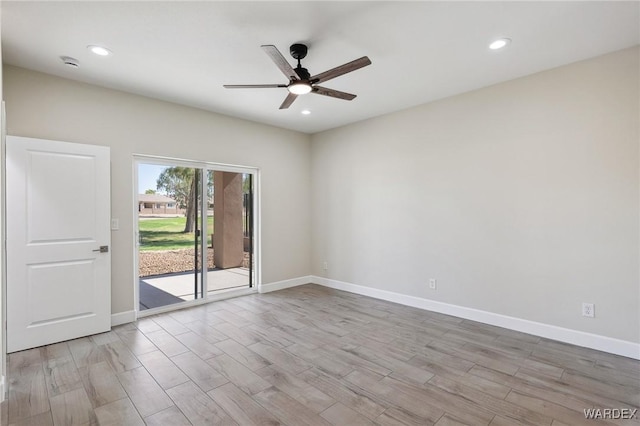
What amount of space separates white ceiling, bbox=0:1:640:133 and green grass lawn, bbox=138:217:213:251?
1.75 metres

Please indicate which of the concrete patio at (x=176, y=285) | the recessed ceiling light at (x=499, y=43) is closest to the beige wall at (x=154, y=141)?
the concrete patio at (x=176, y=285)

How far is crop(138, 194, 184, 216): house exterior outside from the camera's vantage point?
13.3 feet

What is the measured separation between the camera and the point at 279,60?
7.71 feet

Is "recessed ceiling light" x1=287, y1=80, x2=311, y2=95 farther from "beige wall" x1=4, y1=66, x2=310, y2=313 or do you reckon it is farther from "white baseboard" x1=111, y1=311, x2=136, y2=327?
"white baseboard" x1=111, y1=311, x2=136, y2=327

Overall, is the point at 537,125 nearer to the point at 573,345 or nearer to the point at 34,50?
the point at 573,345

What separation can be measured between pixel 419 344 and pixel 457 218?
68.1 inches

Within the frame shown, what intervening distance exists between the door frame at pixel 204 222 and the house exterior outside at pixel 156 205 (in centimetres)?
11

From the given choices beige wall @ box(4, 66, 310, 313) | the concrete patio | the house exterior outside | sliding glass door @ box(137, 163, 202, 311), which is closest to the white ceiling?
beige wall @ box(4, 66, 310, 313)

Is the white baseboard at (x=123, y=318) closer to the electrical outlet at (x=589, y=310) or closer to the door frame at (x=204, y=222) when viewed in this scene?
the door frame at (x=204, y=222)

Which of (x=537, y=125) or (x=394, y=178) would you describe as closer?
(x=537, y=125)

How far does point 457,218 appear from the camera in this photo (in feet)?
13.1

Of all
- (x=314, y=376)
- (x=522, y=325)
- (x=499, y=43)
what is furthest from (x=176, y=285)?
(x=499, y=43)

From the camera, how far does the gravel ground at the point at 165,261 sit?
413 cm

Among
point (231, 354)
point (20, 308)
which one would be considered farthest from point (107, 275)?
point (231, 354)
